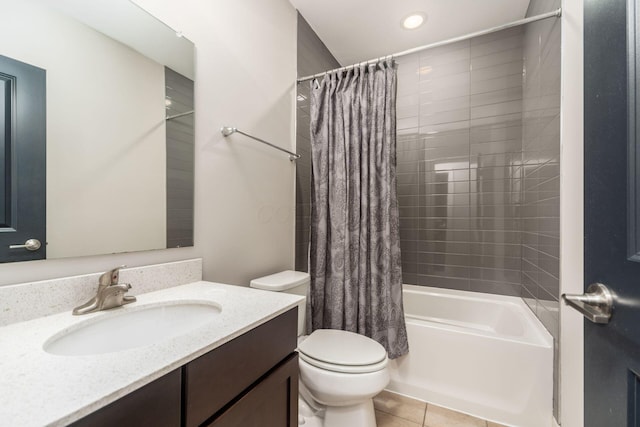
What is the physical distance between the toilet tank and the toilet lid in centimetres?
16

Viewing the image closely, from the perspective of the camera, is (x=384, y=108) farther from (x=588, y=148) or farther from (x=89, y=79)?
(x=89, y=79)

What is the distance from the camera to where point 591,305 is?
522mm

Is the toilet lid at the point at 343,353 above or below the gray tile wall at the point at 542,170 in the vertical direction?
below

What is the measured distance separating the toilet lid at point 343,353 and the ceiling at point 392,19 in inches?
84.4

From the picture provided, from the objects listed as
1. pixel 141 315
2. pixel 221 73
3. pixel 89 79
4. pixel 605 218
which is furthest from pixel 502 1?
pixel 141 315

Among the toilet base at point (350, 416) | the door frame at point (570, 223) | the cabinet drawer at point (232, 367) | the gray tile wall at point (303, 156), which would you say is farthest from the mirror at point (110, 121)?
the door frame at point (570, 223)

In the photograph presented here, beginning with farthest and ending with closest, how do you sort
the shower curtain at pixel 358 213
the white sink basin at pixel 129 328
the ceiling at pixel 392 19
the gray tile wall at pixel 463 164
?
the gray tile wall at pixel 463 164 < the ceiling at pixel 392 19 < the shower curtain at pixel 358 213 < the white sink basin at pixel 129 328

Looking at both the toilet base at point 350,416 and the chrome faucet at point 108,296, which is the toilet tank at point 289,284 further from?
the chrome faucet at point 108,296

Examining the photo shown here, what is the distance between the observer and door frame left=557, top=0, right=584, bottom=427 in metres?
1.08

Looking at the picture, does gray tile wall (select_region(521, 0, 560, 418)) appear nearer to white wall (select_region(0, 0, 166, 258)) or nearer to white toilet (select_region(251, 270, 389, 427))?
white toilet (select_region(251, 270, 389, 427))

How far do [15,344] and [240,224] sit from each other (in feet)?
3.09

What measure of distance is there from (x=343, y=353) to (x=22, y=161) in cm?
133

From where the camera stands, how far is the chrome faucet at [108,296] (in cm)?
80

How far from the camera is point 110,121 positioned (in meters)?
0.93
